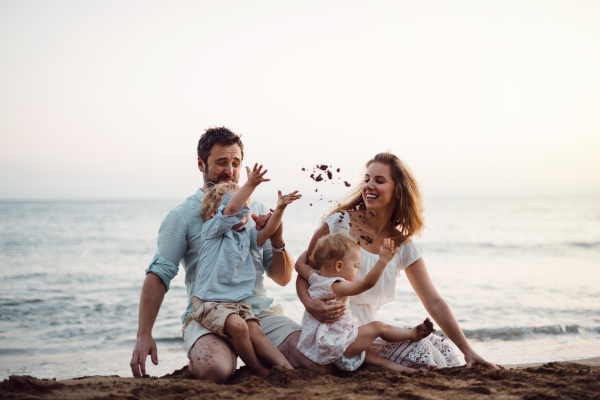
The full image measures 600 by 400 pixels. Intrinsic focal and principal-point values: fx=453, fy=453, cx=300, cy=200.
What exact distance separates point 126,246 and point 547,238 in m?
19.5

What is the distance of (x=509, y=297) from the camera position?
30.4 feet

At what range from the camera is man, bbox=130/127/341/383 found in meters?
3.43

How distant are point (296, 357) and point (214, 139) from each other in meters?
2.00

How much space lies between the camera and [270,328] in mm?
3791

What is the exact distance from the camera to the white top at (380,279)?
403cm

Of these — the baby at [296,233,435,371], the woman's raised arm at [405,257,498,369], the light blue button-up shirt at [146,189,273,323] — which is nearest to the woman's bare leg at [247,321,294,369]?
the baby at [296,233,435,371]

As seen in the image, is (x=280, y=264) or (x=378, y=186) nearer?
(x=280, y=264)

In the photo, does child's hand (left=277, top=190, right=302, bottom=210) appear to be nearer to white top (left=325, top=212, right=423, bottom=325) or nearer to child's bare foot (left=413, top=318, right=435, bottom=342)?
white top (left=325, top=212, right=423, bottom=325)

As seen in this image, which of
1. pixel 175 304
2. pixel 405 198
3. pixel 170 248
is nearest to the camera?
pixel 170 248

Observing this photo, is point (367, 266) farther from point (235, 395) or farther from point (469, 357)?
point (235, 395)

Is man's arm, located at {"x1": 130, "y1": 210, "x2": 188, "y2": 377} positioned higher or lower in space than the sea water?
higher

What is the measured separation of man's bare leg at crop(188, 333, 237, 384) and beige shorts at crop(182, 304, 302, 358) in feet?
0.38

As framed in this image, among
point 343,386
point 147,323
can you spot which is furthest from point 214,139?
point 343,386

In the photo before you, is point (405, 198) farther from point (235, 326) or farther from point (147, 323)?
point (147, 323)
